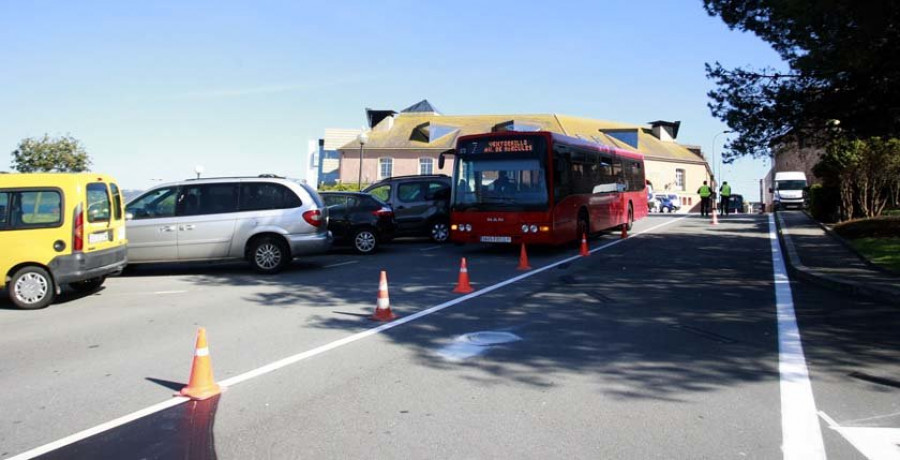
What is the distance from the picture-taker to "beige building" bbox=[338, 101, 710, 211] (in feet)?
200

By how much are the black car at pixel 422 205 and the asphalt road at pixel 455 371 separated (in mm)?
7800

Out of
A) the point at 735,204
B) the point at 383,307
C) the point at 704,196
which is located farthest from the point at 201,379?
the point at 735,204

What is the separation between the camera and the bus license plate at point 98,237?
9.91 m

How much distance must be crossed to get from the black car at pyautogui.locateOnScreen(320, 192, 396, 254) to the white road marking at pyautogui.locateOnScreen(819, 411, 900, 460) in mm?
12692

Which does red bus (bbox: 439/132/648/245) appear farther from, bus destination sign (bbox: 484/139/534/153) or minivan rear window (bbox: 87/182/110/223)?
minivan rear window (bbox: 87/182/110/223)

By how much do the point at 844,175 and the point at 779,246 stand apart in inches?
218

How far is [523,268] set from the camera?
12648 millimetres

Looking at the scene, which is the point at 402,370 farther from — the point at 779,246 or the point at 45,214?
the point at 779,246

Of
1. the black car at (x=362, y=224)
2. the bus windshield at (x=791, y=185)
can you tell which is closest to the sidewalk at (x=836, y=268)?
the black car at (x=362, y=224)

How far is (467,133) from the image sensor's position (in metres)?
62.7

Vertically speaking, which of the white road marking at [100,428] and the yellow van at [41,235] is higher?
the yellow van at [41,235]

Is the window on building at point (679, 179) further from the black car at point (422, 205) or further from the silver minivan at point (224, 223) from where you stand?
the silver minivan at point (224, 223)

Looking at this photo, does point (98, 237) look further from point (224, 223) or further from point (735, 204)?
point (735, 204)

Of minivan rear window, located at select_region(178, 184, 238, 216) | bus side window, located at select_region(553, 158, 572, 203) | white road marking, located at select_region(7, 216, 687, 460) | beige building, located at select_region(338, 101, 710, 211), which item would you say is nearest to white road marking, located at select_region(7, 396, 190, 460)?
white road marking, located at select_region(7, 216, 687, 460)
